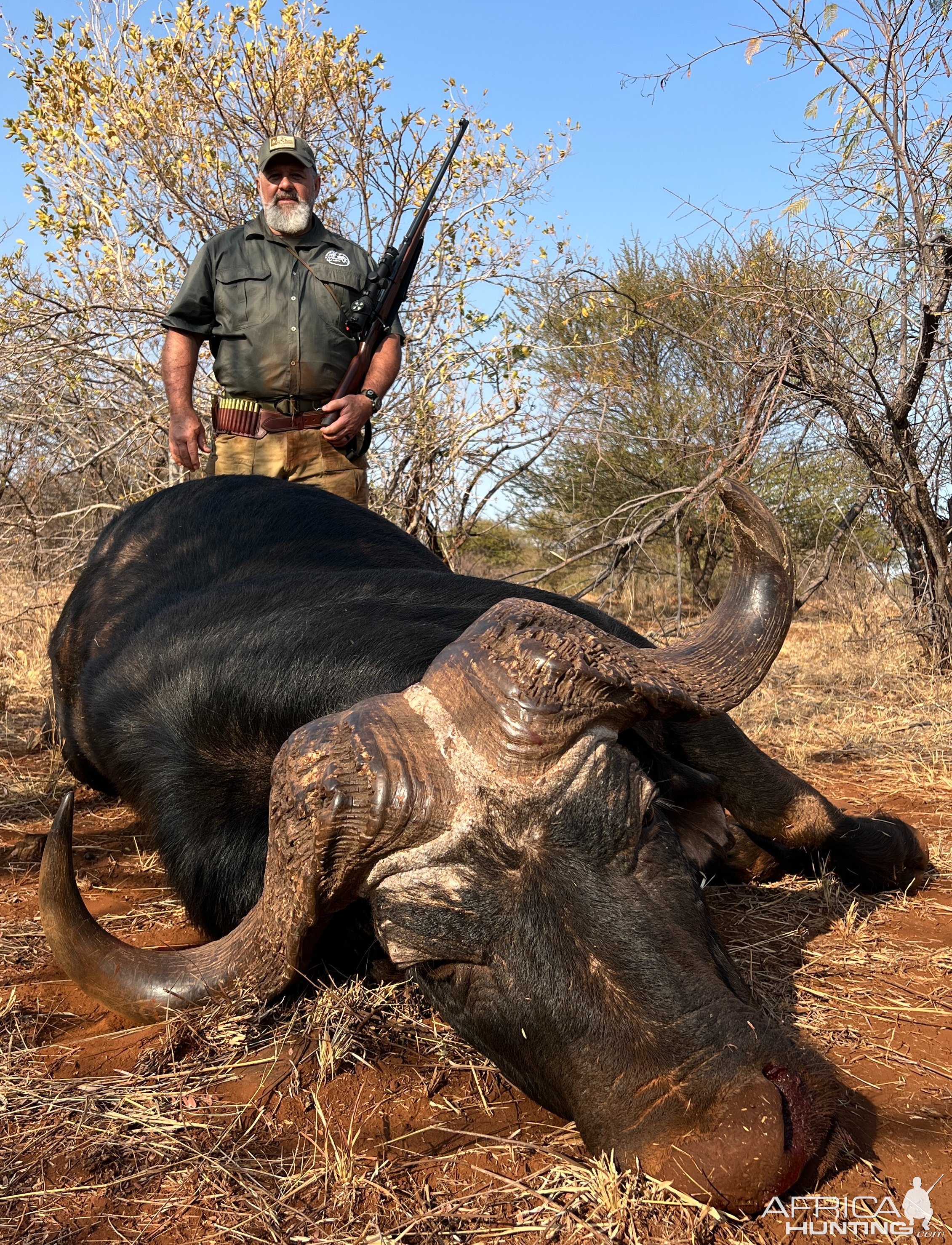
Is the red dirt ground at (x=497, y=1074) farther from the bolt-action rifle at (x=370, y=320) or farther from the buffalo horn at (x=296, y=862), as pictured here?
the bolt-action rifle at (x=370, y=320)

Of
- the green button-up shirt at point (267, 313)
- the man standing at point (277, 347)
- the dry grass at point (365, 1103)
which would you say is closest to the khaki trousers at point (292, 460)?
the man standing at point (277, 347)

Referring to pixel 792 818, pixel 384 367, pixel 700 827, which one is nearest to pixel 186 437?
pixel 384 367

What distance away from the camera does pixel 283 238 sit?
205 inches

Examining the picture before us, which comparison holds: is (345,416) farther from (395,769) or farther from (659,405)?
(659,405)

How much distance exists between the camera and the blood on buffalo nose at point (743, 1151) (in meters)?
1.53

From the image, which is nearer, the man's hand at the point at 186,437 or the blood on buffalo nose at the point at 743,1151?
the blood on buffalo nose at the point at 743,1151

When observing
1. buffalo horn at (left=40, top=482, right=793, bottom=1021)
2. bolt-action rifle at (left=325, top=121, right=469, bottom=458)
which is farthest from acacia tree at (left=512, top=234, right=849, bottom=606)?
buffalo horn at (left=40, top=482, right=793, bottom=1021)

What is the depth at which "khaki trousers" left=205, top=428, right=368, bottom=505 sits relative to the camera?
4977 mm

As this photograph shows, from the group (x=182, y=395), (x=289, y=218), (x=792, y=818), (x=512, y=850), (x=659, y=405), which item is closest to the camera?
(x=512, y=850)

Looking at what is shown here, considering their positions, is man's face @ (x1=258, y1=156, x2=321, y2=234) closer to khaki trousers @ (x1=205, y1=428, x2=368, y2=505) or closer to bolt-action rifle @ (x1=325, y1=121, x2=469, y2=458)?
bolt-action rifle @ (x1=325, y1=121, x2=469, y2=458)

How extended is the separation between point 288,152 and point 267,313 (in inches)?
36.8

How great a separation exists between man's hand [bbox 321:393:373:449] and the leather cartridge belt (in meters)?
0.08

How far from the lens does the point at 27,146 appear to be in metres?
7.57

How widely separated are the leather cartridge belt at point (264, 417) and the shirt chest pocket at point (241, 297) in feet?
1.28
